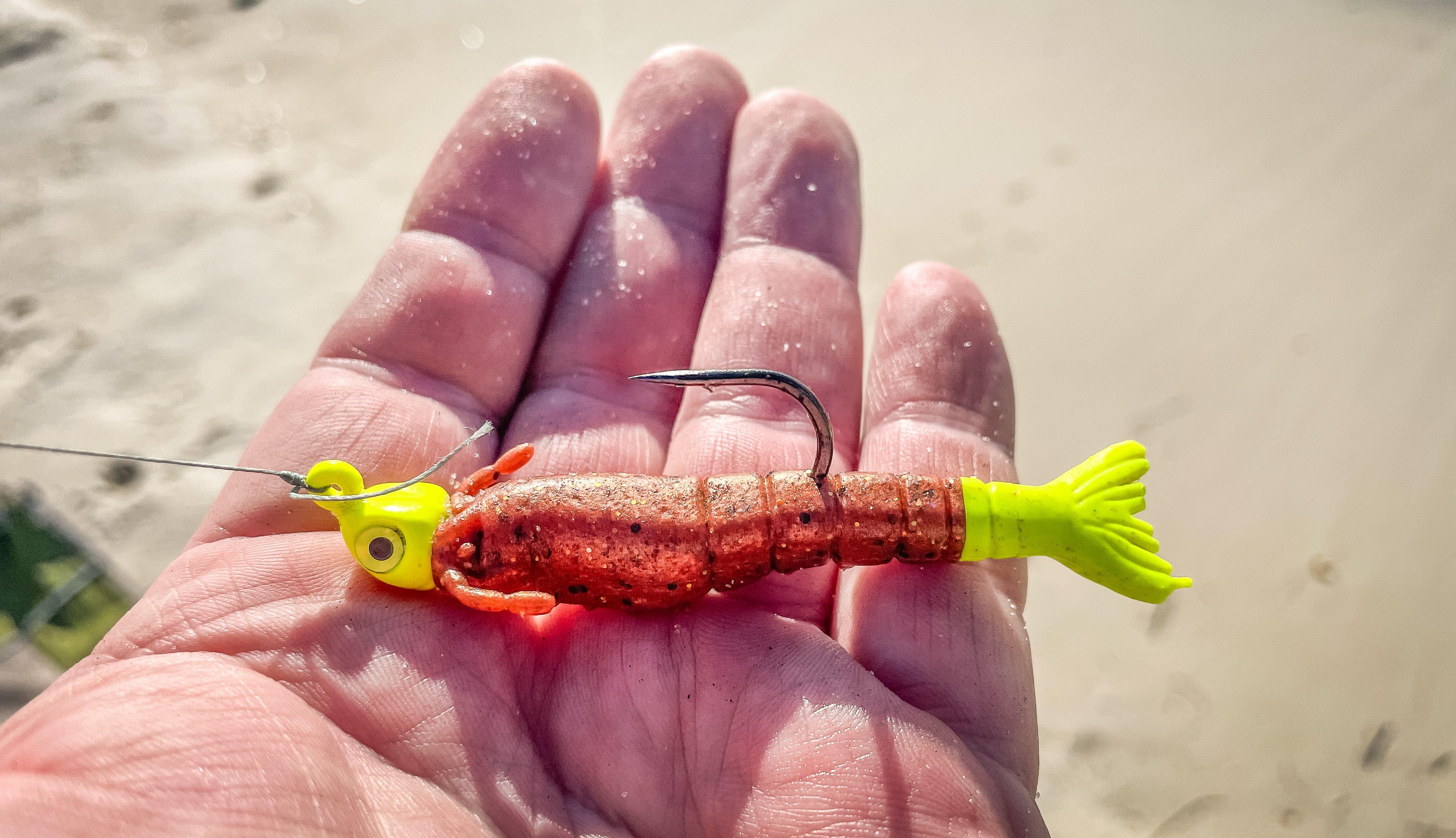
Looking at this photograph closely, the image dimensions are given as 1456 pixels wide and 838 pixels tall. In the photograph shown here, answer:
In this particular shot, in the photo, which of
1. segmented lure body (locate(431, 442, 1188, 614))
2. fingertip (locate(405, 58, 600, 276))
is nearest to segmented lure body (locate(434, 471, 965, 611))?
segmented lure body (locate(431, 442, 1188, 614))

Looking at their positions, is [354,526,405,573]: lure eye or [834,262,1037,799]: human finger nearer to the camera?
[834,262,1037,799]: human finger

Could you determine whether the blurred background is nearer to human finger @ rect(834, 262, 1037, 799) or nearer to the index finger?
human finger @ rect(834, 262, 1037, 799)

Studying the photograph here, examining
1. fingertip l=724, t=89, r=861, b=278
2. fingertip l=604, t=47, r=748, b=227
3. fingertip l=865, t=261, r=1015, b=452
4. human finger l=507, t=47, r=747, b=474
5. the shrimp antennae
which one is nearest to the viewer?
the shrimp antennae

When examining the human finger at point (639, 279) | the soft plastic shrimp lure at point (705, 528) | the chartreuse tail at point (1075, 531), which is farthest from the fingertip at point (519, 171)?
the chartreuse tail at point (1075, 531)

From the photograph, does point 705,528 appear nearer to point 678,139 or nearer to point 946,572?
point 946,572

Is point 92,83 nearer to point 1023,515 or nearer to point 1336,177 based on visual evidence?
point 1023,515

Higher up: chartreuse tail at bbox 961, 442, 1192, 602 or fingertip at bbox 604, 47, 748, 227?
fingertip at bbox 604, 47, 748, 227

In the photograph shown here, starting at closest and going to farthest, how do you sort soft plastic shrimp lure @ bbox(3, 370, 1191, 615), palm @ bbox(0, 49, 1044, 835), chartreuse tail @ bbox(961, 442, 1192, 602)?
palm @ bbox(0, 49, 1044, 835) < soft plastic shrimp lure @ bbox(3, 370, 1191, 615) < chartreuse tail @ bbox(961, 442, 1192, 602)

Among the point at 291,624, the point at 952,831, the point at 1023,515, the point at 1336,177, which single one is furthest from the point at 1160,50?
the point at 291,624

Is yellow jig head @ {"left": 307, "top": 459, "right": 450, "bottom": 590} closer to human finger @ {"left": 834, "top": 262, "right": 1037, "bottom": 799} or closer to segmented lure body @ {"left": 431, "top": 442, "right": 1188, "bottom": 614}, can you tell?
segmented lure body @ {"left": 431, "top": 442, "right": 1188, "bottom": 614}
